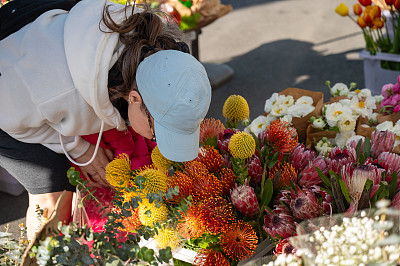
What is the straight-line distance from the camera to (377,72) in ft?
8.93

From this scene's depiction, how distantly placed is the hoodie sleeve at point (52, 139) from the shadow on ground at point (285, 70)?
2.05m

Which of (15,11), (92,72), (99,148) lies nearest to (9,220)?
(99,148)

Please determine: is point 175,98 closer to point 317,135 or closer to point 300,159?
point 300,159

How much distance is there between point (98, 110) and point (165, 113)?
0.21m

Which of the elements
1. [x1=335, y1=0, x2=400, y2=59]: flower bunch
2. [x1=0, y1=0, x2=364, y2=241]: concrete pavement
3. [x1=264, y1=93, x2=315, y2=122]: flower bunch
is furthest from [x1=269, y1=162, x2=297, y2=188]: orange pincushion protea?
[x1=0, y1=0, x2=364, y2=241]: concrete pavement

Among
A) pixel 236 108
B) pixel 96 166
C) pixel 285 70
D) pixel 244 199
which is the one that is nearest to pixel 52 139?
pixel 96 166

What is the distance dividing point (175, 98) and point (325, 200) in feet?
1.27

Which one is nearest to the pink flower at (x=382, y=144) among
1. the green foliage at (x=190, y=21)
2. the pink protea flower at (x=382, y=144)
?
the pink protea flower at (x=382, y=144)

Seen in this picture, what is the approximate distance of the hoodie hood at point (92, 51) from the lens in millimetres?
1068

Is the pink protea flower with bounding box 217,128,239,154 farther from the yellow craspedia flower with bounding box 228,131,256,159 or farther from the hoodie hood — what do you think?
the hoodie hood

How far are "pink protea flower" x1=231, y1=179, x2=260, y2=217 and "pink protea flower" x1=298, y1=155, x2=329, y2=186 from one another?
148 mm

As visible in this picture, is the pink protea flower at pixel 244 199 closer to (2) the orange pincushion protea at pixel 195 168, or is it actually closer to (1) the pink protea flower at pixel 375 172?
(2) the orange pincushion protea at pixel 195 168

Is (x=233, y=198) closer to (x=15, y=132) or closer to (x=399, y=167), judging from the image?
(x=399, y=167)

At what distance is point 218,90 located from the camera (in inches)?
146
